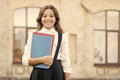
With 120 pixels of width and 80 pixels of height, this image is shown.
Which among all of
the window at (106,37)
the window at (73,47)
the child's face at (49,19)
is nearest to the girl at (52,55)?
the child's face at (49,19)

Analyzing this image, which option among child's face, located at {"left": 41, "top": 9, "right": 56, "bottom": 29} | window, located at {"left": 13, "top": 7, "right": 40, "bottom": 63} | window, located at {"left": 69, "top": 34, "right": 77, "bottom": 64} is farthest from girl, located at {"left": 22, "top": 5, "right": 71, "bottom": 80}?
window, located at {"left": 69, "top": 34, "right": 77, "bottom": 64}

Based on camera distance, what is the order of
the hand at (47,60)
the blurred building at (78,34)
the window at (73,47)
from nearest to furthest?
the hand at (47,60) → the blurred building at (78,34) → the window at (73,47)

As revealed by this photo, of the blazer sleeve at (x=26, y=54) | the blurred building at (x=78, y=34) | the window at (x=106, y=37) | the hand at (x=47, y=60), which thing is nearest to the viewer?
the hand at (x=47, y=60)

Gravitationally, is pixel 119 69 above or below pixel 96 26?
below

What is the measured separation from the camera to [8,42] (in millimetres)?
15742

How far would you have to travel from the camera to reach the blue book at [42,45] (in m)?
4.22

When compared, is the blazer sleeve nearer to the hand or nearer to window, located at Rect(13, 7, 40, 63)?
the hand

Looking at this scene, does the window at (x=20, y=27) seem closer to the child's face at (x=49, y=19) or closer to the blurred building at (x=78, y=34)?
the blurred building at (x=78, y=34)

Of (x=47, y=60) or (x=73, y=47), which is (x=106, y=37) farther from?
(x=47, y=60)

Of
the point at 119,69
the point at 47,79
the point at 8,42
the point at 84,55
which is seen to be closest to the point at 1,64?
the point at 8,42

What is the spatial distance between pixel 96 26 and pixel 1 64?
10.7ft

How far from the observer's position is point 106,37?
1627 centimetres

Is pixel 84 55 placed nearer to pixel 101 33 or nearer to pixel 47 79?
pixel 101 33

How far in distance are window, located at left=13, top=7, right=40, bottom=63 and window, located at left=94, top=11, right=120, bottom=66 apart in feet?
7.01
